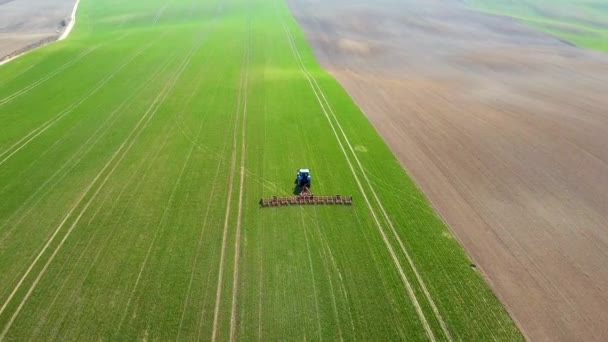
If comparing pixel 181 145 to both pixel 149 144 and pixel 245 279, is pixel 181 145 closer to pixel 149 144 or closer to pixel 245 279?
pixel 149 144

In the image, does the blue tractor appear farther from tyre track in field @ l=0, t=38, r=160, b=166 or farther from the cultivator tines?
tyre track in field @ l=0, t=38, r=160, b=166

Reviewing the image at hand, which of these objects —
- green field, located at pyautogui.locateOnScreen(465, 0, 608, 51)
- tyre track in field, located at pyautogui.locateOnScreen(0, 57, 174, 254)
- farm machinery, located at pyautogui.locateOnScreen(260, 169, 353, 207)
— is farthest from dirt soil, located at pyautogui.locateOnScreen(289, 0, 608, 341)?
tyre track in field, located at pyautogui.locateOnScreen(0, 57, 174, 254)

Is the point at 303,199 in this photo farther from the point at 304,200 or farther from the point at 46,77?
the point at 46,77

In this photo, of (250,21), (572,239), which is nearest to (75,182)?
(572,239)

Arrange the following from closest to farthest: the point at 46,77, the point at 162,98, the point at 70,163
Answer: the point at 70,163 → the point at 162,98 → the point at 46,77

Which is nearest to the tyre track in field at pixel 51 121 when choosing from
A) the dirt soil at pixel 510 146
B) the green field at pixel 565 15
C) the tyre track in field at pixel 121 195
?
the tyre track in field at pixel 121 195

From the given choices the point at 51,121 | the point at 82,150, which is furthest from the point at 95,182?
the point at 51,121
